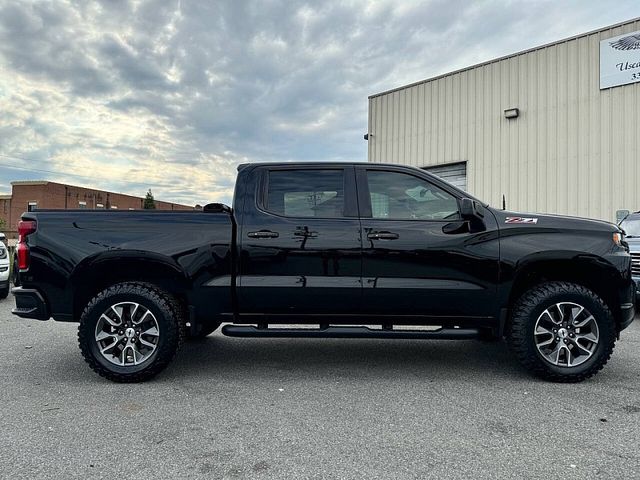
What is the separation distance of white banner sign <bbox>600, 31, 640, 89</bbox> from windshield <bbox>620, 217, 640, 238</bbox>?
551 cm

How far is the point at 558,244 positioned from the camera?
13.2ft

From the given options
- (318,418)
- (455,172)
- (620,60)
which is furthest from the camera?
(455,172)

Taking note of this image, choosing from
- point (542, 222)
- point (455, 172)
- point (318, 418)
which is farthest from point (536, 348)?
point (455, 172)

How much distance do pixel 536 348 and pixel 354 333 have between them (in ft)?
5.12

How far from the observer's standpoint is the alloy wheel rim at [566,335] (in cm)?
397

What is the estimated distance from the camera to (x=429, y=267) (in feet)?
13.1

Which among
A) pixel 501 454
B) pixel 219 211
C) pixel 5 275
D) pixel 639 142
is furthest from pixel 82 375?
pixel 639 142

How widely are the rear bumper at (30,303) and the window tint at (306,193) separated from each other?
2.16 m

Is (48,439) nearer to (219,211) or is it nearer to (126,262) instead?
(126,262)

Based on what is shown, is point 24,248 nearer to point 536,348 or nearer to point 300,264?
point 300,264

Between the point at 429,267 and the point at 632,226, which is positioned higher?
the point at 632,226

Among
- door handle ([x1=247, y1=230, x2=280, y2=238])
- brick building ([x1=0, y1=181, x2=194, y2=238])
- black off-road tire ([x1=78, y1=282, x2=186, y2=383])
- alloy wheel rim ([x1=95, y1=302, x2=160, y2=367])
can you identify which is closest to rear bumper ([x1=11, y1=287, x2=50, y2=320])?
black off-road tire ([x1=78, y1=282, x2=186, y2=383])

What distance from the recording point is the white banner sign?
1146cm

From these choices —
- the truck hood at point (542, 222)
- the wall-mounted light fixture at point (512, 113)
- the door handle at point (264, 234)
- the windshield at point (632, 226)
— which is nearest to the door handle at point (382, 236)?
the door handle at point (264, 234)
